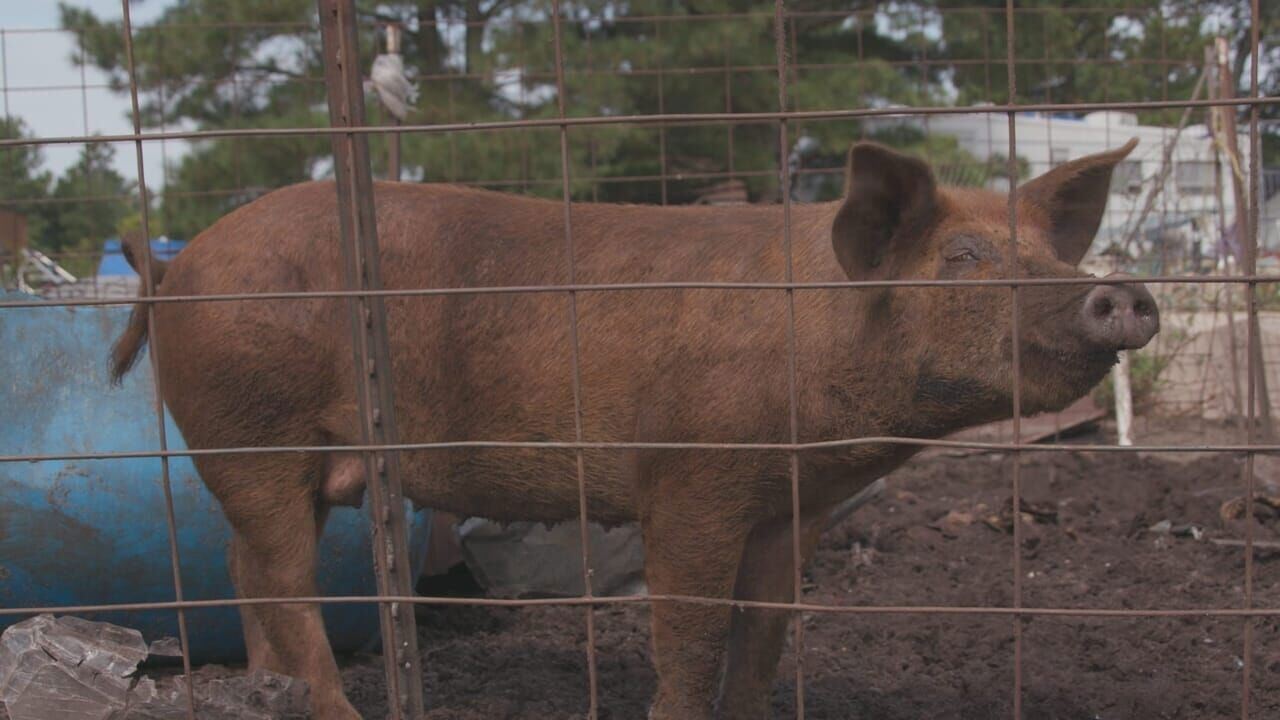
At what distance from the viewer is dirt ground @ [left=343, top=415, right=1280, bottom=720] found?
4.29m

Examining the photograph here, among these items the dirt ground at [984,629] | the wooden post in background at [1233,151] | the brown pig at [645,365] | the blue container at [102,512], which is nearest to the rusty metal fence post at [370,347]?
the brown pig at [645,365]

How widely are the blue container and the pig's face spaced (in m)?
2.37

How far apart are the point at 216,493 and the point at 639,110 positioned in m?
9.17

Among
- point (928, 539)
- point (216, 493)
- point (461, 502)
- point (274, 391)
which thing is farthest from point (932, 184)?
point (928, 539)

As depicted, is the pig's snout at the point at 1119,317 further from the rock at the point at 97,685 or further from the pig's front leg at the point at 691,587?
the rock at the point at 97,685

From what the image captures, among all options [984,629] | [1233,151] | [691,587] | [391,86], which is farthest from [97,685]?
[1233,151]

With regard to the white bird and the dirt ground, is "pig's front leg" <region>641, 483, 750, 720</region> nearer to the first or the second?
the dirt ground

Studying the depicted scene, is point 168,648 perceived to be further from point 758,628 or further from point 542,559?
point 758,628

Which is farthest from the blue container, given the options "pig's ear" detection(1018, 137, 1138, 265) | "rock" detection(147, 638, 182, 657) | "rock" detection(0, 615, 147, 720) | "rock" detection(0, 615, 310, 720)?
"pig's ear" detection(1018, 137, 1138, 265)

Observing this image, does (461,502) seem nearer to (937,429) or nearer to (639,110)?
(937,429)

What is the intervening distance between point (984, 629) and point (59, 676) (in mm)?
3343

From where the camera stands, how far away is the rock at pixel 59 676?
3480mm

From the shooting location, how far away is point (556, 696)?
4.48m

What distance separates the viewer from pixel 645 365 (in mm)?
3783
